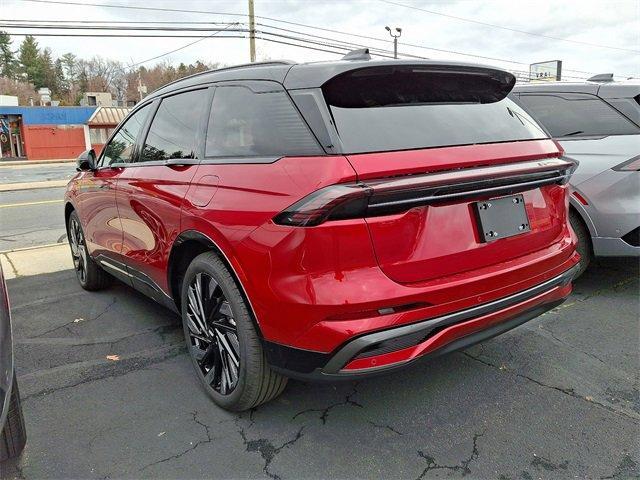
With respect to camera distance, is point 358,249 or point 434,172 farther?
point 434,172

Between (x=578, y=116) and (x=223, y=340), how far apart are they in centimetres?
379

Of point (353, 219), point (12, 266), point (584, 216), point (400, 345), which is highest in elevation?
point (353, 219)

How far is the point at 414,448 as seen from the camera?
7.65 ft

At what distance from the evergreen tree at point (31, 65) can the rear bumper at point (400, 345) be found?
93.9m

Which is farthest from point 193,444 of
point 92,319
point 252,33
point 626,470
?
point 252,33

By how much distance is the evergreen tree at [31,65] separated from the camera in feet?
265

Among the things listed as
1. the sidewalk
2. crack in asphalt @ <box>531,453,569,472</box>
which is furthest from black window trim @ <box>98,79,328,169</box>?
the sidewalk

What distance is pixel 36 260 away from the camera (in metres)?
6.10

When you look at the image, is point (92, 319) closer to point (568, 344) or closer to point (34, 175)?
point (568, 344)

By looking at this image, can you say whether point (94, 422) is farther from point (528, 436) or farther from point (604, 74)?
point (604, 74)

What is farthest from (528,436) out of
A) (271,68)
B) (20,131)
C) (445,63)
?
(20,131)

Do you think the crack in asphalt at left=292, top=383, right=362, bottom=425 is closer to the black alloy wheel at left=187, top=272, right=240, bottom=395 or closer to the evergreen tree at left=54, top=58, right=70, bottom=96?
the black alloy wheel at left=187, top=272, right=240, bottom=395

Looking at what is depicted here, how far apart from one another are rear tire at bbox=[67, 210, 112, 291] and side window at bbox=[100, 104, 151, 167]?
34.9 inches

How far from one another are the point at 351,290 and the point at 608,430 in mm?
1551
